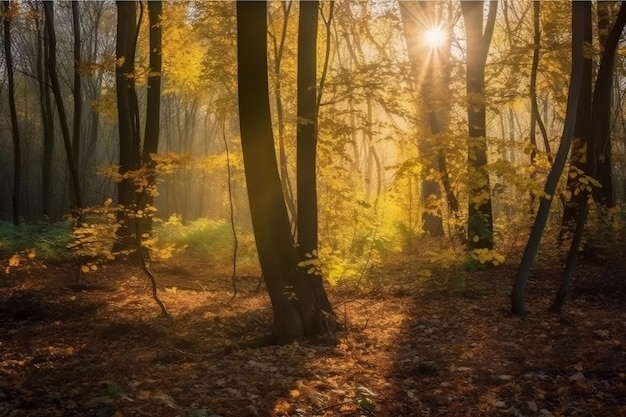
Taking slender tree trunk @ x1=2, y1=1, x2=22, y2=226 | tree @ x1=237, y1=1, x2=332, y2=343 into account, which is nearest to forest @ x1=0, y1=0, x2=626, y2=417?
tree @ x1=237, y1=1, x2=332, y2=343

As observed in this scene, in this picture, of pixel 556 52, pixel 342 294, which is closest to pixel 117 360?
pixel 342 294

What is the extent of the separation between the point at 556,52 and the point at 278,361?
30.9 feet

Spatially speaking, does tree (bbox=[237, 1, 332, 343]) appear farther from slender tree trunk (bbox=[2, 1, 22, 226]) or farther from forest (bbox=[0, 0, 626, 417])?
slender tree trunk (bbox=[2, 1, 22, 226])

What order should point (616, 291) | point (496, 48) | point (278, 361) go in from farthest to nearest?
point (496, 48), point (616, 291), point (278, 361)

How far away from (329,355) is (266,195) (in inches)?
83.4

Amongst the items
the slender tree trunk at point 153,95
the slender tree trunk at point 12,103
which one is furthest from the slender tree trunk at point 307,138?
the slender tree trunk at point 12,103

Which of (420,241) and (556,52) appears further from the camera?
(420,241)

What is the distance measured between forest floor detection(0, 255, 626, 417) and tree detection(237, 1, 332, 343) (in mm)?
419

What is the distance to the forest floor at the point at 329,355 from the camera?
487 centimetres

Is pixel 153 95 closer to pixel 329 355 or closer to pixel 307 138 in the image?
pixel 307 138

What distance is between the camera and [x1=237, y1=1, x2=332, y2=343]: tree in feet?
20.7

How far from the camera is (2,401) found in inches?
188

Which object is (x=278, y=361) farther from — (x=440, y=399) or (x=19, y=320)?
(x=19, y=320)

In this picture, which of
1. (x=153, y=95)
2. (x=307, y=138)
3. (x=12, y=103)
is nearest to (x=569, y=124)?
(x=307, y=138)
